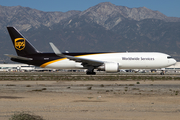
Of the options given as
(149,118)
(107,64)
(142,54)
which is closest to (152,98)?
(149,118)

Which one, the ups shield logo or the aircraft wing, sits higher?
the ups shield logo

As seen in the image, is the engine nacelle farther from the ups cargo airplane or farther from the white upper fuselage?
the white upper fuselage

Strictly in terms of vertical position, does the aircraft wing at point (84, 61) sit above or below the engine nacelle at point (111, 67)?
above

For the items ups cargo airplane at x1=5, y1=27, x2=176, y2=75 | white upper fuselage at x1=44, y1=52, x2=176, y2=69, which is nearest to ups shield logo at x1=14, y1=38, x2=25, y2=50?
ups cargo airplane at x1=5, y1=27, x2=176, y2=75

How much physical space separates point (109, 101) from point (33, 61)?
33950 mm

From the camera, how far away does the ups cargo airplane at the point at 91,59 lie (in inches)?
1826

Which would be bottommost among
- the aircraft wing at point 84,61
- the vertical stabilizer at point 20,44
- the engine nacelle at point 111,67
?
the engine nacelle at point 111,67

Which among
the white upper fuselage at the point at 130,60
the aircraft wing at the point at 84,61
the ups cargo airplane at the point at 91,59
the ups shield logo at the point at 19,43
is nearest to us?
the aircraft wing at the point at 84,61

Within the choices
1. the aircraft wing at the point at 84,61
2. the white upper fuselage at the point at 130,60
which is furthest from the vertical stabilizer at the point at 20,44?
the aircraft wing at the point at 84,61

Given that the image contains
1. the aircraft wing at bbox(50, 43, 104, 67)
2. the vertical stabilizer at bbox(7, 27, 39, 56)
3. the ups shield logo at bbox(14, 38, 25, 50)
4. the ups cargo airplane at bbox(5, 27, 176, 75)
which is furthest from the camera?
the ups shield logo at bbox(14, 38, 25, 50)

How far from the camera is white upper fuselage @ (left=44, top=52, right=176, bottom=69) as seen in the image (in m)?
47.2

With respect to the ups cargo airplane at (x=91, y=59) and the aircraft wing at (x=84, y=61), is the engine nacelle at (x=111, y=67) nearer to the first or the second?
the ups cargo airplane at (x=91, y=59)

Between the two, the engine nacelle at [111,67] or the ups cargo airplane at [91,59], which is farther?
the ups cargo airplane at [91,59]

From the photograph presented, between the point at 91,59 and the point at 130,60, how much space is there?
6.33 metres
